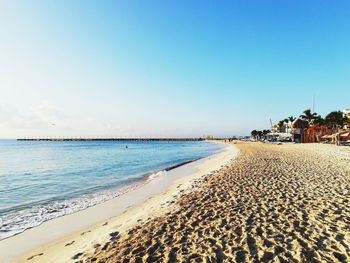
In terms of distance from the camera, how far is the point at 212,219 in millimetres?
5387

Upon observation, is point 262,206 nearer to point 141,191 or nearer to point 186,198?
point 186,198

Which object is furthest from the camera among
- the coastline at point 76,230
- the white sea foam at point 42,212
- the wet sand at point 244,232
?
the white sea foam at point 42,212

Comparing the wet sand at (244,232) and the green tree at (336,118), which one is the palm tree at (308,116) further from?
the wet sand at (244,232)

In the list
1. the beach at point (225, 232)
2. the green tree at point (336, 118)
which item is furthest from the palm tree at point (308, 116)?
the beach at point (225, 232)

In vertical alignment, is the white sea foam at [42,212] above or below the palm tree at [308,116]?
below

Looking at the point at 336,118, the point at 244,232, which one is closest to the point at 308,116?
the point at 336,118

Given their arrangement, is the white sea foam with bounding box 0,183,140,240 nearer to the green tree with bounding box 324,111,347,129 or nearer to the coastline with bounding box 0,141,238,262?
the coastline with bounding box 0,141,238,262

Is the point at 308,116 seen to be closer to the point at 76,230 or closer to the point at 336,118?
the point at 336,118

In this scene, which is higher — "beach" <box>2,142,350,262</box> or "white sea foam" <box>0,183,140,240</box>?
"beach" <box>2,142,350,262</box>

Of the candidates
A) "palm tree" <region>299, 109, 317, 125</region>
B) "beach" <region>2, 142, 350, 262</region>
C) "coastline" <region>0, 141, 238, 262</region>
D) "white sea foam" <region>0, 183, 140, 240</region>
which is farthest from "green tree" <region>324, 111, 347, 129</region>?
"white sea foam" <region>0, 183, 140, 240</region>

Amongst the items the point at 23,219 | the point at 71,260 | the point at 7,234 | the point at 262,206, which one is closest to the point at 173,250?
the point at 71,260

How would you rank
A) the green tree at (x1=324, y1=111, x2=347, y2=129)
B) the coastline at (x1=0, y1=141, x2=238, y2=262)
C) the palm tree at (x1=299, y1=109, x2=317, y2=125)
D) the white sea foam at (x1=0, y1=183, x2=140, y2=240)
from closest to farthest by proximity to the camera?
the coastline at (x1=0, y1=141, x2=238, y2=262) < the white sea foam at (x1=0, y1=183, x2=140, y2=240) < the green tree at (x1=324, y1=111, x2=347, y2=129) < the palm tree at (x1=299, y1=109, x2=317, y2=125)

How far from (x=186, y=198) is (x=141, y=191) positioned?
3773mm

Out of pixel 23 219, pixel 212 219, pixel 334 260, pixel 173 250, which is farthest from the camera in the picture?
pixel 23 219
